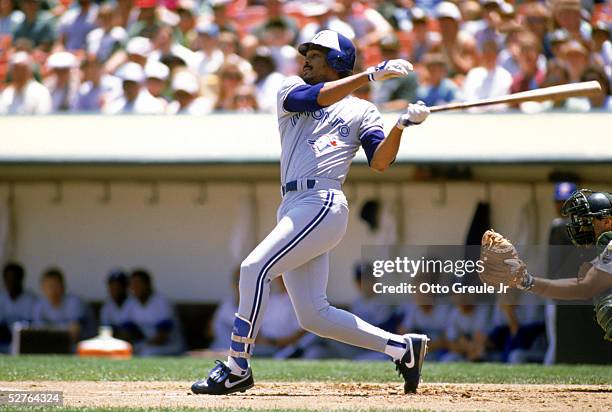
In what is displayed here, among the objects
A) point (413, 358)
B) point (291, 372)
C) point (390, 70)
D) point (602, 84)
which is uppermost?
point (602, 84)

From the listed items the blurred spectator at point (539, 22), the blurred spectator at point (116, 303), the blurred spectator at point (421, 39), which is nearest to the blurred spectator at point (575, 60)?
the blurred spectator at point (539, 22)

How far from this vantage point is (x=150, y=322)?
10750 millimetres

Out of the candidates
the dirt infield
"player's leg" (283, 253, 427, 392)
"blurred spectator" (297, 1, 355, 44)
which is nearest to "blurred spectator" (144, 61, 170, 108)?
"blurred spectator" (297, 1, 355, 44)

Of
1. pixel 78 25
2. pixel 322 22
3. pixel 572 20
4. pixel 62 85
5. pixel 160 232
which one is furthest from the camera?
pixel 78 25

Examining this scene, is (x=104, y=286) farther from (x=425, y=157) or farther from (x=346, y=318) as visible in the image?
(x=346, y=318)

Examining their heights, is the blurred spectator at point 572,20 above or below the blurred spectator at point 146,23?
below

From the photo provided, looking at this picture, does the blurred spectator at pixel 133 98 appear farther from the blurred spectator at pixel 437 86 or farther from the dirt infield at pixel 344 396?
the dirt infield at pixel 344 396

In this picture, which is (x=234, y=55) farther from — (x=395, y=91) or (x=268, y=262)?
(x=268, y=262)

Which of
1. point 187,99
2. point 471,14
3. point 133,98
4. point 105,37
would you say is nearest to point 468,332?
point 187,99

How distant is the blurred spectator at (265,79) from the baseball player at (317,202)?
5.37 metres

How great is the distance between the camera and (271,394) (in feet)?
18.2

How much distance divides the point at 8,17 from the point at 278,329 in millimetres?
6103

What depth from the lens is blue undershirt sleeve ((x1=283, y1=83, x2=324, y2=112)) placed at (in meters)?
5.12

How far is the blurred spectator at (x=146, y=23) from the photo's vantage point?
494 inches
